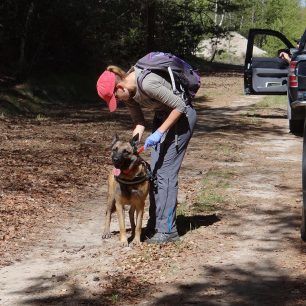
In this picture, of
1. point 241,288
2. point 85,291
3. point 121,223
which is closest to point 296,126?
point 121,223

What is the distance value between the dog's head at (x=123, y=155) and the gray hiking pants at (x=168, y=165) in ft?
0.99

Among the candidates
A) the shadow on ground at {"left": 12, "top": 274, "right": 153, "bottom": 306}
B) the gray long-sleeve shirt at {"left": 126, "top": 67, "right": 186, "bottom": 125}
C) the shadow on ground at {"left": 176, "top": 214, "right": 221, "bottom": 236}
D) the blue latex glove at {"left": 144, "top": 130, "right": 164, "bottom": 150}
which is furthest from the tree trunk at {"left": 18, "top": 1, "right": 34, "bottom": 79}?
the shadow on ground at {"left": 12, "top": 274, "right": 153, "bottom": 306}

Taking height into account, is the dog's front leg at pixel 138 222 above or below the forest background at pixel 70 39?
below

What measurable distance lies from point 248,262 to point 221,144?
22.4ft

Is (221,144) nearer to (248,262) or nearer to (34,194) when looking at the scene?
(34,194)

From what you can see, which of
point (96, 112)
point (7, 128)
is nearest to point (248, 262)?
point (7, 128)

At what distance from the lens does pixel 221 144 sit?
1178 centimetres

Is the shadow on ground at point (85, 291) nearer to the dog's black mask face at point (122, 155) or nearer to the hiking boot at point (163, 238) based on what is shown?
the hiking boot at point (163, 238)

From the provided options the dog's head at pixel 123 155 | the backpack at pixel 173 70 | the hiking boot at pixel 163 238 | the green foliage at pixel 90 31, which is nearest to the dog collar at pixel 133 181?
the dog's head at pixel 123 155

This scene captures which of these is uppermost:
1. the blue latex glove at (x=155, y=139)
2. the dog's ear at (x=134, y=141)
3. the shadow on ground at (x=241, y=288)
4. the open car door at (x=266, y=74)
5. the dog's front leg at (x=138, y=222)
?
the open car door at (x=266, y=74)

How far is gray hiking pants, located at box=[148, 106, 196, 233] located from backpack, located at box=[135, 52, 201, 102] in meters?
0.21

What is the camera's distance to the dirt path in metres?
4.43

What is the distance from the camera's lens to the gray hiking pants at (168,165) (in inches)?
218

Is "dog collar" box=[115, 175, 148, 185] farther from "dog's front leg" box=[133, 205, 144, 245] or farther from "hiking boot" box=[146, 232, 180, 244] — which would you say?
"hiking boot" box=[146, 232, 180, 244]
